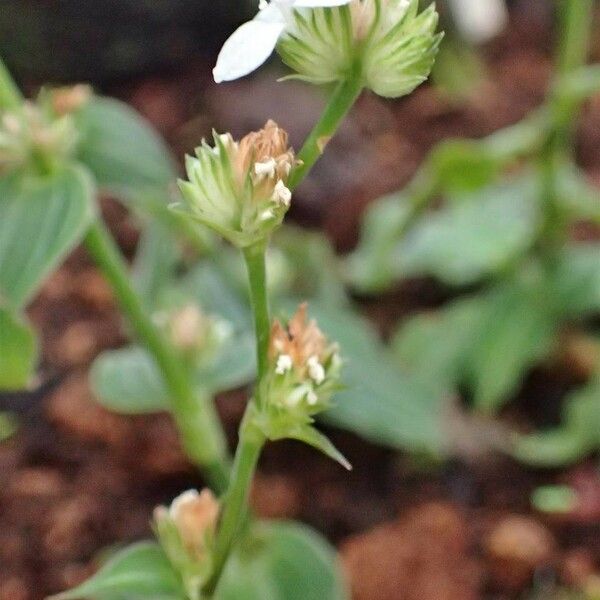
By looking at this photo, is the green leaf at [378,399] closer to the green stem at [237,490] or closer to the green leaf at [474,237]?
the green leaf at [474,237]

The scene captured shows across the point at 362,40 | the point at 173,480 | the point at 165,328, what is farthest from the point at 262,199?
the point at 173,480

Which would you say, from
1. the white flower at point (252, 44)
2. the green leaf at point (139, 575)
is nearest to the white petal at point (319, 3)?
the white flower at point (252, 44)

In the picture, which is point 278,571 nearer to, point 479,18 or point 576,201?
point 576,201

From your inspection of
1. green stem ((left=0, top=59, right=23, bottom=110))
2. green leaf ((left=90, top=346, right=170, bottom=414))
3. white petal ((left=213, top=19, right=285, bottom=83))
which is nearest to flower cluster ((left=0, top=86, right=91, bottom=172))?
green stem ((left=0, top=59, right=23, bottom=110))

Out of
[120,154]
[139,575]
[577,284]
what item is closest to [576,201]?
[577,284]

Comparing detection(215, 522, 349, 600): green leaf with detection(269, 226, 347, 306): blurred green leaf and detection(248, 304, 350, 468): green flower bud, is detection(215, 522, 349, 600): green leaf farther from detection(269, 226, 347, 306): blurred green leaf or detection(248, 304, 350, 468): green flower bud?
detection(269, 226, 347, 306): blurred green leaf
